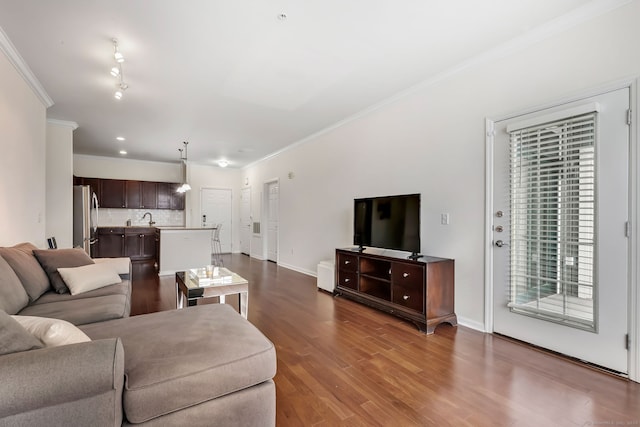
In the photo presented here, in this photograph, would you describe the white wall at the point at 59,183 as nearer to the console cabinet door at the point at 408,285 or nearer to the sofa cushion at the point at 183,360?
the sofa cushion at the point at 183,360

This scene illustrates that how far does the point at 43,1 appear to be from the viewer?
2.24m

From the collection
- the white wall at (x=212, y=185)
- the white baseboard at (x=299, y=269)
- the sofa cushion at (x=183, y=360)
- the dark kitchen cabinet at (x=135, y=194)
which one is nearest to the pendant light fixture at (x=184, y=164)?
the white wall at (x=212, y=185)

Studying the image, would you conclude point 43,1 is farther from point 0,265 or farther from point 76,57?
point 0,265

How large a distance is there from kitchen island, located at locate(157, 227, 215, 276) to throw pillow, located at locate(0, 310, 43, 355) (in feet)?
16.2

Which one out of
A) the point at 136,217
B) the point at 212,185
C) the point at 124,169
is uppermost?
the point at 124,169

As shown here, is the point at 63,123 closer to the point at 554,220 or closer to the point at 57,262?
the point at 57,262

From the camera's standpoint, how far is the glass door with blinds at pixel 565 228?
220 centimetres

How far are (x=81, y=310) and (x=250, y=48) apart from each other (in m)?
2.58

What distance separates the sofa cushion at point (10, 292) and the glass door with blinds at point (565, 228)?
12.5 feet

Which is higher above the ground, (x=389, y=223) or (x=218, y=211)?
(x=218, y=211)

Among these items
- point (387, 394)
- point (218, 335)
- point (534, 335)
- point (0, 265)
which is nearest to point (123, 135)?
point (0, 265)

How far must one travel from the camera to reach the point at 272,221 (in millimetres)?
7645

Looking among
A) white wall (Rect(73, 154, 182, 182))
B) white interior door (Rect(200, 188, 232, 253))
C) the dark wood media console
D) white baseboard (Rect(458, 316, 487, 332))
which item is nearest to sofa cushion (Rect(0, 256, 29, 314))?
the dark wood media console

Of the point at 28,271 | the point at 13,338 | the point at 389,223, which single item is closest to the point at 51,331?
the point at 13,338
